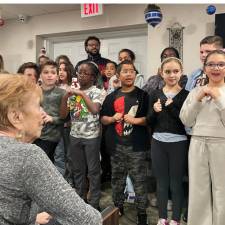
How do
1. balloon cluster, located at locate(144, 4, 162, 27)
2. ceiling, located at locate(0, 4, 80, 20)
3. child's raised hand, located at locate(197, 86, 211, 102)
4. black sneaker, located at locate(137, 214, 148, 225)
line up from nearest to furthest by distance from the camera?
child's raised hand, located at locate(197, 86, 211, 102) < black sneaker, located at locate(137, 214, 148, 225) < balloon cluster, located at locate(144, 4, 162, 27) < ceiling, located at locate(0, 4, 80, 20)

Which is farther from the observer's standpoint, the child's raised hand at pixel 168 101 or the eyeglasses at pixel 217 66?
the child's raised hand at pixel 168 101

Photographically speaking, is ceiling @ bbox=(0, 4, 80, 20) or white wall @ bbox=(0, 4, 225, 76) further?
ceiling @ bbox=(0, 4, 80, 20)

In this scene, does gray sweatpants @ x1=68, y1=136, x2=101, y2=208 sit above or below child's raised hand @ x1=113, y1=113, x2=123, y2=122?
below

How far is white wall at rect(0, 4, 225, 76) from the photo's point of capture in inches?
169

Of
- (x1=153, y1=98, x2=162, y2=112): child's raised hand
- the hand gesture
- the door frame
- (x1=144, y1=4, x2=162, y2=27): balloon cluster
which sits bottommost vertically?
the hand gesture

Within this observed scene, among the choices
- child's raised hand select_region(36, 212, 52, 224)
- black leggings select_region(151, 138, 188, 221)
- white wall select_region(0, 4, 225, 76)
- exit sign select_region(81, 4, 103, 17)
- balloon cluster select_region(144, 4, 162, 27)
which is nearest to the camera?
child's raised hand select_region(36, 212, 52, 224)

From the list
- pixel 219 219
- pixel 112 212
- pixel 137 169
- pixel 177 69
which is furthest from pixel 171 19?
pixel 112 212

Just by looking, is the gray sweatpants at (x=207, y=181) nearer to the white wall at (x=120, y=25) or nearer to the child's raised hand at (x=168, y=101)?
the child's raised hand at (x=168, y=101)

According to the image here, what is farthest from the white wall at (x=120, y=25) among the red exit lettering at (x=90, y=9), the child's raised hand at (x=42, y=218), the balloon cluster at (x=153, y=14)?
the child's raised hand at (x=42, y=218)

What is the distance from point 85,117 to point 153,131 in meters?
0.54

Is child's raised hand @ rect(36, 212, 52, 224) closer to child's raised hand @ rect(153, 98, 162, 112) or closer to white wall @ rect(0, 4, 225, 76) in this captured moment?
child's raised hand @ rect(153, 98, 162, 112)

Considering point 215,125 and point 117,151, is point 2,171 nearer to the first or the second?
point 215,125

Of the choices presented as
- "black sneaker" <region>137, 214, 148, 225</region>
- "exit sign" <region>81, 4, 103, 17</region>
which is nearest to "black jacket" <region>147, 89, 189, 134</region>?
"black sneaker" <region>137, 214, 148, 225</region>

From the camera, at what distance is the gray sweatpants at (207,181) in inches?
78.7
